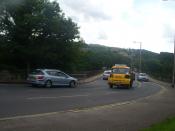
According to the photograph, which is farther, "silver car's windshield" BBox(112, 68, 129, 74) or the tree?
"silver car's windshield" BBox(112, 68, 129, 74)

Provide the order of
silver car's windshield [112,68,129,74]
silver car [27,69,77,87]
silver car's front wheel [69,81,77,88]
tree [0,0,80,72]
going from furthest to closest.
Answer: silver car's windshield [112,68,129,74] → tree [0,0,80,72] → silver car's front wheel [69,81,77,88] → silver car [27,69,77,87]

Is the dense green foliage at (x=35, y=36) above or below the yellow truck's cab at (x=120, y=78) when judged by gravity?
above

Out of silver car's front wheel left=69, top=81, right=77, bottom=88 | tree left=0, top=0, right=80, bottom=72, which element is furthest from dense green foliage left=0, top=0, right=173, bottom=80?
silver car's front wheel left=69, top=81, right=77, bottom=88

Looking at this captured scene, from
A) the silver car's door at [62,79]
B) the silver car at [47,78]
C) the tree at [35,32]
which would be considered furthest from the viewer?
the tree at [35,32]

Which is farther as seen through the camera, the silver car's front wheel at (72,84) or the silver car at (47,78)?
the silver car's front wheel at (72,84)

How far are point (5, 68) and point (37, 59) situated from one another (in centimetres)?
299

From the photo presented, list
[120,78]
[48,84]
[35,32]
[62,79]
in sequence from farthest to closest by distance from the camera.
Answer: [35,32] → [120,78] → [62,79] → [48,84]

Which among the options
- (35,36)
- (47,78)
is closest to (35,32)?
(35,36)

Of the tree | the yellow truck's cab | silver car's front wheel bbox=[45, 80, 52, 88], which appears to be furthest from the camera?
the yellow truck's cab

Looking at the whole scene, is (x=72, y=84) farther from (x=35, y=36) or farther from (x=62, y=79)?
(x=35, y=36)

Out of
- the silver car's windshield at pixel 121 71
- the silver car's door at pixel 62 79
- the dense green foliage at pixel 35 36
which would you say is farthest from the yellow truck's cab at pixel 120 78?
the silver car's door at pixel 62 79

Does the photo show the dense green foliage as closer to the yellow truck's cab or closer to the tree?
the tree

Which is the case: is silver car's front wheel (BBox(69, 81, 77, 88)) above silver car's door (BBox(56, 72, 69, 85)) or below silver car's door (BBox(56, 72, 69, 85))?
below

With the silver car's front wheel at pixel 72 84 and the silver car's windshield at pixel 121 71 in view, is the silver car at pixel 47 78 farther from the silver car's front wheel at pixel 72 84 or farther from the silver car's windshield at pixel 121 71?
the silver car's windshield at pixel 121 71
